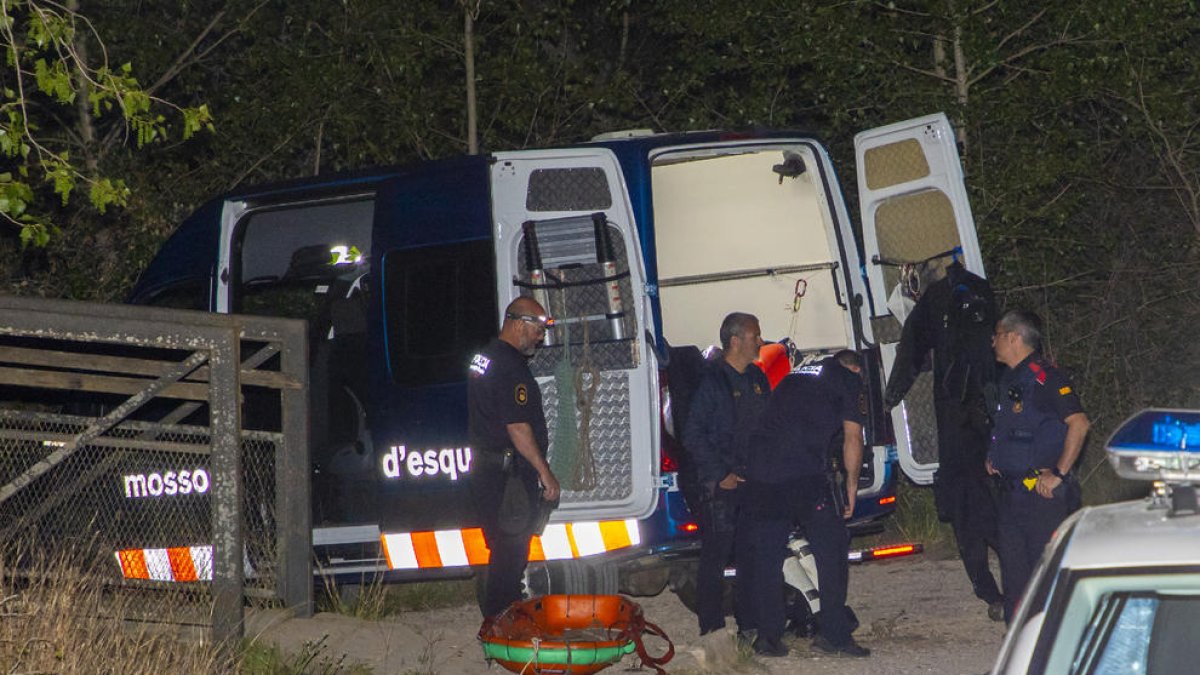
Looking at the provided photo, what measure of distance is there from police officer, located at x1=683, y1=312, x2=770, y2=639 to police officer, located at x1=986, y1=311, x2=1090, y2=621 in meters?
1.12

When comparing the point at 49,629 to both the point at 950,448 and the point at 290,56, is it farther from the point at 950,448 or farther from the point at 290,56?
the point at 290,56

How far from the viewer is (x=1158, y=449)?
2.86m

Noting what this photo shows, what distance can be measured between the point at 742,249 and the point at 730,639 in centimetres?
271

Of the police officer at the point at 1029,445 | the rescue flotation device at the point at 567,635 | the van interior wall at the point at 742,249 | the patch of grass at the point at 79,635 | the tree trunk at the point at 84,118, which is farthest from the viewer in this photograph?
the tree trunk at the point at 84,118

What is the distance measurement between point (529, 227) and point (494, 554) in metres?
1.54

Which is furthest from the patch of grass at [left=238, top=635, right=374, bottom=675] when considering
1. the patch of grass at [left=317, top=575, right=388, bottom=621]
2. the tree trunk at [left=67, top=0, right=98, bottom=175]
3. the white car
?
the tree trunk at [left=67, top=0, right=98, bottom=175]

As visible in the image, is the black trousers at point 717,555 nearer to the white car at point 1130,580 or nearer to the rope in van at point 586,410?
the rope in van at point 586,410

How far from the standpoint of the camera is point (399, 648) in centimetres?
674

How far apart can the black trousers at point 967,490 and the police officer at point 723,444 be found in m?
1.00

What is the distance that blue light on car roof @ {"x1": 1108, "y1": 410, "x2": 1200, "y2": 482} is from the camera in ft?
9.39

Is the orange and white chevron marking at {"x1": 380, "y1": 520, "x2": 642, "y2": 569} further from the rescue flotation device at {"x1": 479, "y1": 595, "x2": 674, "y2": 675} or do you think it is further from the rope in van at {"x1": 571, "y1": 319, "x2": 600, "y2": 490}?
the rescue flotation device at {"x1": 479, "y1": 595, "x2": 674, "y2": 675}

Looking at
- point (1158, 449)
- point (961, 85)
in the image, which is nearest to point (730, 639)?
point (1158, 449)

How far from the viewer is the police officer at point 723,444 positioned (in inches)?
285

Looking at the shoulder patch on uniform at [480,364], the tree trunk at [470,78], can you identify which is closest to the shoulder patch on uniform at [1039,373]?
the shoulder patch on uniform at [480,364]
